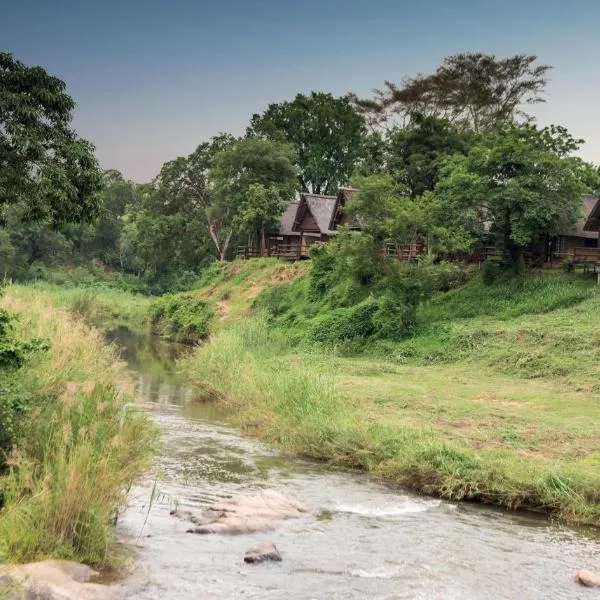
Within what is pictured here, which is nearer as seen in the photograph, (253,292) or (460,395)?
(460,395)

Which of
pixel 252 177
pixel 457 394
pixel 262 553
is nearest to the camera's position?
pixel 262 553

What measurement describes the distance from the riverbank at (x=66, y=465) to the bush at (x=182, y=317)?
1340 inches

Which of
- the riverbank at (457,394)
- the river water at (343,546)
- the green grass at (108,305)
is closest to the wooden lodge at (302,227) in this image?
the green grass at (108,305)

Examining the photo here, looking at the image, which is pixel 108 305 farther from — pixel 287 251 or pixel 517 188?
pixel 517 188

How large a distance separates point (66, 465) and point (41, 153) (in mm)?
7639

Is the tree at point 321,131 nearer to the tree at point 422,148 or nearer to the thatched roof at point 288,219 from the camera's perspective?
the thatched roof at point 288,219

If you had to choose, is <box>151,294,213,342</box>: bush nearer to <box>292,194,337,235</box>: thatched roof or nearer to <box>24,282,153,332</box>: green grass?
<box>24,282,153,332</box>: green grass

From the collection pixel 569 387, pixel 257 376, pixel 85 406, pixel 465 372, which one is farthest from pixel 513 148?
pixel 85 406

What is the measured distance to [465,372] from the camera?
2791 cm

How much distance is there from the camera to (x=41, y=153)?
49.4 feet

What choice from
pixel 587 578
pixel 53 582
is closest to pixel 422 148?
pixel 587 578

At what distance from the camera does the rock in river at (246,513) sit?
1179cm

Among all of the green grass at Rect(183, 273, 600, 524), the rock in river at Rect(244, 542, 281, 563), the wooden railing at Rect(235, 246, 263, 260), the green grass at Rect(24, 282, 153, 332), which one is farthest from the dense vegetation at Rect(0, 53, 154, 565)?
the wooden railing at Rect(235, 246, 263, 260)

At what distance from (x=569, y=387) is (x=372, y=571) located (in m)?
15.7
